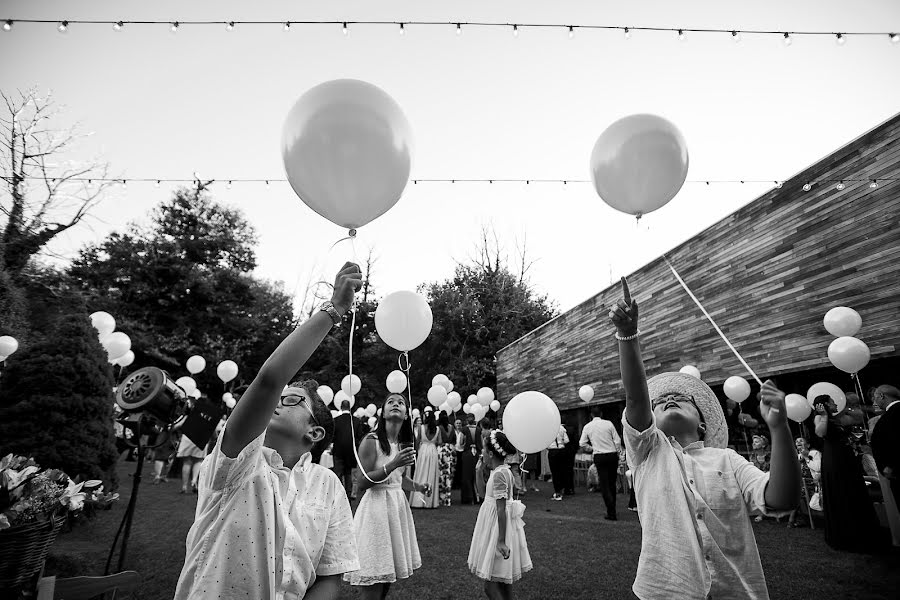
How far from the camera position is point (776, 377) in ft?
26.5

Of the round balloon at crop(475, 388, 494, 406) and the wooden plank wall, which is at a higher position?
the wooden plank wall

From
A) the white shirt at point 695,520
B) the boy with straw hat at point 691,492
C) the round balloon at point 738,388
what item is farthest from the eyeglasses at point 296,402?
the round balloon at point 738,388

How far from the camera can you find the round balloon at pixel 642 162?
284 centimetres

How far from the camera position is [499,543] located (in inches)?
144

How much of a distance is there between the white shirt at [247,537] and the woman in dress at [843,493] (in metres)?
6.63

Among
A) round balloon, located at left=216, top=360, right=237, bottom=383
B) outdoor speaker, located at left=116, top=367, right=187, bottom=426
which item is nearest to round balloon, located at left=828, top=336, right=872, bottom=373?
outdoor speaker, located at left=116, top=367, right=187, bottom=426

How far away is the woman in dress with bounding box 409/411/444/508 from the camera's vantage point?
9273 millimetres

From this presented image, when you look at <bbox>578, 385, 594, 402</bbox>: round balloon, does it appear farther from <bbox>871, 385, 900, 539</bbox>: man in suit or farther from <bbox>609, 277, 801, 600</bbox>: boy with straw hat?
<bbox>609, 277, 801, 600</bbox>: boy with straw hat

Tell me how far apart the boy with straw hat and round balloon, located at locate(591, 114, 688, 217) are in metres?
1.16

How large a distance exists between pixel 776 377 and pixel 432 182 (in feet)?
24.3

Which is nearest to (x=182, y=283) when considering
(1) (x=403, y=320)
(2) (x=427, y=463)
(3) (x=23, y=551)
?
(2) (x=427, y=463)

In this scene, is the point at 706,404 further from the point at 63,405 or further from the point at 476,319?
the point at 476,319

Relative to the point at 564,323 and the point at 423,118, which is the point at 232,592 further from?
the point at 564,323

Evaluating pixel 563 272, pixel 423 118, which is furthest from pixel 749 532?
pixel 563 272
